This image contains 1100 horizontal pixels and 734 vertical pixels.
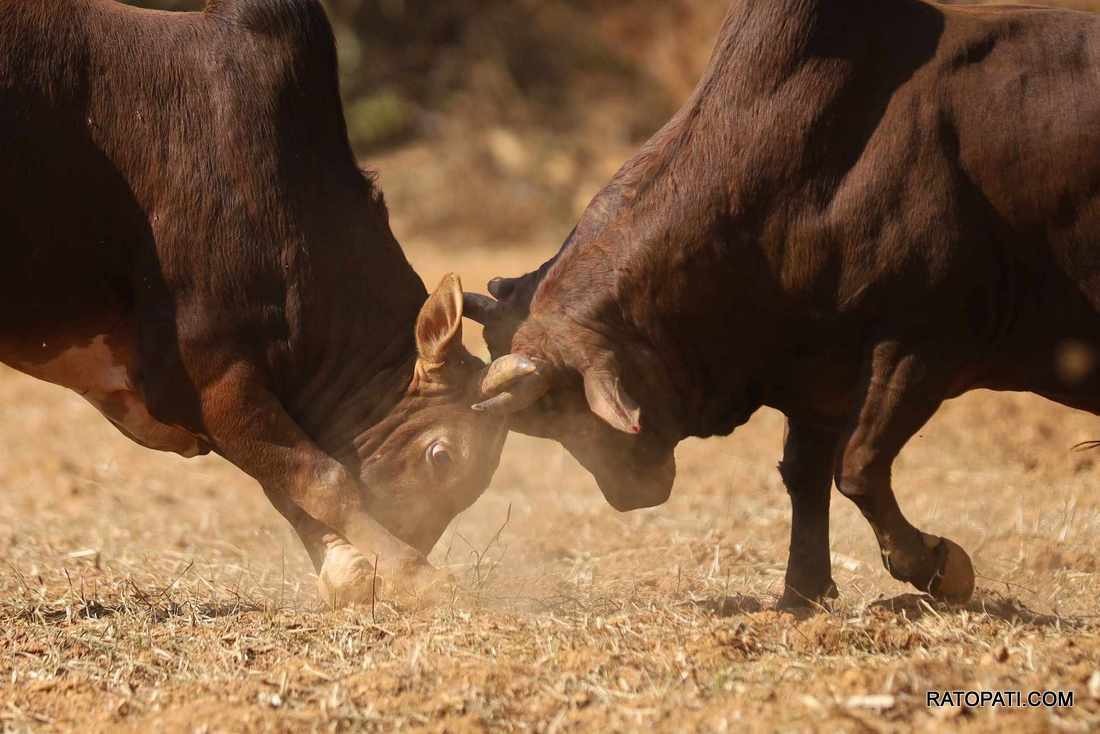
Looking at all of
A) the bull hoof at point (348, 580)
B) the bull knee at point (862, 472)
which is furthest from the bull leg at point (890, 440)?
the bull hoof at point (348, 580)

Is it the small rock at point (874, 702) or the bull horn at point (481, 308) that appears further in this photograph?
the bull horn at point (481, 308)

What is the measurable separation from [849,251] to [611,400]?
95cm

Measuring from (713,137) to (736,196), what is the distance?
24cm

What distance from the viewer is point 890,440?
536 cm

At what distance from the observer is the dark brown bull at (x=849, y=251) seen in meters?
5.28

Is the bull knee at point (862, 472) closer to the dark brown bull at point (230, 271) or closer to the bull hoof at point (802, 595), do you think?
the bull hoof at point (802, 595)

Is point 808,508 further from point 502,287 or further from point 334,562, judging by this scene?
point 334,562

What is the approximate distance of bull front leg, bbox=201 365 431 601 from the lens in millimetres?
5738

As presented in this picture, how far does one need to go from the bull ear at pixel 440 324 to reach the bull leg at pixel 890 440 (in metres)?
1.48

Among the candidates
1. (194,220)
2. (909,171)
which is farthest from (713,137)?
(194,220)

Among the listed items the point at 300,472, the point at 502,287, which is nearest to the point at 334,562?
the point at 300,472

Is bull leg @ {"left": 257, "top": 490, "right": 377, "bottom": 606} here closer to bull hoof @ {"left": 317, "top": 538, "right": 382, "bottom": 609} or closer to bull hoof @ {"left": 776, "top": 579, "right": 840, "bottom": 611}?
bull hoof @ {"left": 317, "top": 538, "right": 382, "bottom": 609}

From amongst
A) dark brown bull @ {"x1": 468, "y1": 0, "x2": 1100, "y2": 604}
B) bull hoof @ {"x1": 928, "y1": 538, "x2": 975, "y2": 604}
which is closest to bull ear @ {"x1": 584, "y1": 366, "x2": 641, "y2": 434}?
dark brown bull @ {"x1": 468, "y1": 0, "x2": 1100, "y2": 604}

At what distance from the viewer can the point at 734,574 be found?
22.0 ft
